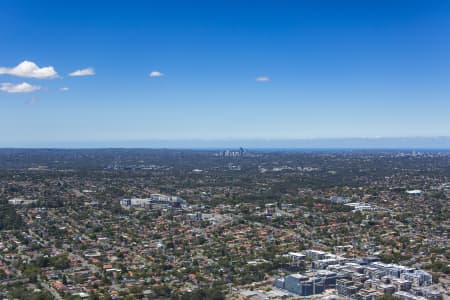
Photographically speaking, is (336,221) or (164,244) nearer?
(164,244)

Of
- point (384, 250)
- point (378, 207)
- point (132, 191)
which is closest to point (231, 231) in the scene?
point (384, 250)

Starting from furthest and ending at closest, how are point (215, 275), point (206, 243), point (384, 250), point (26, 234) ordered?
point (26, 234), point (206, 243), point (384, 250), point (215, 275)

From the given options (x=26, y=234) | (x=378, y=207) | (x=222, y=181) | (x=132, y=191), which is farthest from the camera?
(x=222, y=181)

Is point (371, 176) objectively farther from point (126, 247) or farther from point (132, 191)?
point (126, 247)

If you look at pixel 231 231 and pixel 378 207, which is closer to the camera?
pixel 231 231

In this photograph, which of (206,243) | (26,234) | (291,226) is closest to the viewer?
(206,243)

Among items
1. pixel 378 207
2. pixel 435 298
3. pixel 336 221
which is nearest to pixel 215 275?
pixel 435 298

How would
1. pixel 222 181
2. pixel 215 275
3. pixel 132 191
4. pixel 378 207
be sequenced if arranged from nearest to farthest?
1. pixel 215 275
2. pixel 378 207
3. pixel 132 191
4. pixel 222 181

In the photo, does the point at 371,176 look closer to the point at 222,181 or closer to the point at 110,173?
the point at 222,181
